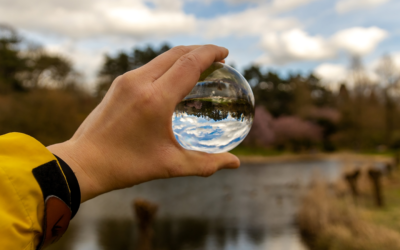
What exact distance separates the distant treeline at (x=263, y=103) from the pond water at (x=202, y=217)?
646 centimetres

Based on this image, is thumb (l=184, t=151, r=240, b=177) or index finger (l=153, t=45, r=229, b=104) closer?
index finger (l=153, t=45, r=229, b=104)

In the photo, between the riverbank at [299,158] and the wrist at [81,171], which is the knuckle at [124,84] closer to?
the wrist at [81,171]

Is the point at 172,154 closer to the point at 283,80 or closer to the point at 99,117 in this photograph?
the point at 99,117

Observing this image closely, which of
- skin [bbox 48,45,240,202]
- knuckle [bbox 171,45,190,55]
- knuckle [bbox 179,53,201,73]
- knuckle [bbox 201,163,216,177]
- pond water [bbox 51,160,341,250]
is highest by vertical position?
knuckle [bbox 171,45,190,55]

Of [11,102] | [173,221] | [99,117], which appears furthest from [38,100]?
[99,117]

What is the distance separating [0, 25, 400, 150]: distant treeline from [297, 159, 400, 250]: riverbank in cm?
1342

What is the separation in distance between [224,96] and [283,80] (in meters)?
39.3

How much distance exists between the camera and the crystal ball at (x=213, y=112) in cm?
143

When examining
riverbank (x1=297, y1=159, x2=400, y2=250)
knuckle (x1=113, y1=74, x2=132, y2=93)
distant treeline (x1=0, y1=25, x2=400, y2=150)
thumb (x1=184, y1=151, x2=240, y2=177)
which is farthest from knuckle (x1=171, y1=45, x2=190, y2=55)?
distant treeline (x1=0, y1=25, x2=400, y2=150)

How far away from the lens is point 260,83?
123ft

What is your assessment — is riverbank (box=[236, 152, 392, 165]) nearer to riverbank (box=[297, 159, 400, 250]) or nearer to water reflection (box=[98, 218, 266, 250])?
riverbank (box=[297, 159, 400, 250])

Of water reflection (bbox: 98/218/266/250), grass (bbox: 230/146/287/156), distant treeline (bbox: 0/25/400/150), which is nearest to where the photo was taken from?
water reflection (bbox: 98/218/266/250)

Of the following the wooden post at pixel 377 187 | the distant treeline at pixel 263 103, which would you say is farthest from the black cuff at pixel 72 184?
the distant treeline at pixel 263 103

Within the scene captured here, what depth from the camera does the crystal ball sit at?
1434mm
